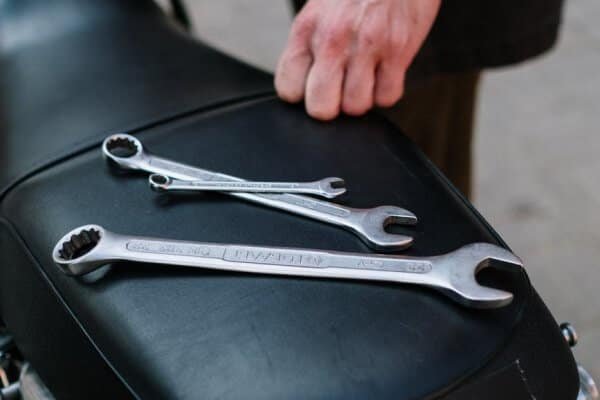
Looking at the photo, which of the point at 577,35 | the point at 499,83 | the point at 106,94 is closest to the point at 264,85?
the point at 106,94

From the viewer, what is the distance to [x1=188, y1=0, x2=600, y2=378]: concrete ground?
Result: 1.52m

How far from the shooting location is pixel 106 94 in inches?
28.7

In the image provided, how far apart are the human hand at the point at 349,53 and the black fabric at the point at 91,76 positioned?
0.06 metres

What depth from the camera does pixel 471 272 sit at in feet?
1.69

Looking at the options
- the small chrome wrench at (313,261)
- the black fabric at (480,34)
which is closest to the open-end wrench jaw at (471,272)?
the small chrome wrench at (313,261)

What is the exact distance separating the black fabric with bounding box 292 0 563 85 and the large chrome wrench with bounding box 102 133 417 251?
39cm

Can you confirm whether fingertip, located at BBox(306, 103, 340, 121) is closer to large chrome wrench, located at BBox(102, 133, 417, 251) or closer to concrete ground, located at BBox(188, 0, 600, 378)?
large chrome wrench, located at BBox(102, 133, 417, 251)

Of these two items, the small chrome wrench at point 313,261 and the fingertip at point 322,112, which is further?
the fingertip at point 322,112

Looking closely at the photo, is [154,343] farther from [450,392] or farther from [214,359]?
[450,392]

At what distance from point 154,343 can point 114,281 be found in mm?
70

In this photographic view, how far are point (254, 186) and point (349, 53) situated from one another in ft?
0.59

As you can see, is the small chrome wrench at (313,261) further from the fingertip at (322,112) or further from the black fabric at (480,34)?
the black fabric at (480,34)

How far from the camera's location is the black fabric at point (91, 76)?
0.69 metres

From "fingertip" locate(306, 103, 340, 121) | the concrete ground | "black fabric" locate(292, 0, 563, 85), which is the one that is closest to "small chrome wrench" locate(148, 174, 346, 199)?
"fingertip" locate(306, 103, 340, 121)
